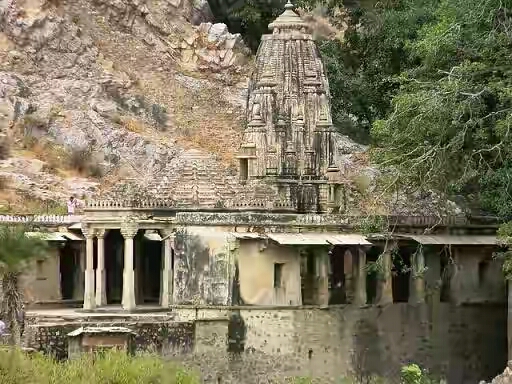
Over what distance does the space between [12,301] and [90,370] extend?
17.0 feet

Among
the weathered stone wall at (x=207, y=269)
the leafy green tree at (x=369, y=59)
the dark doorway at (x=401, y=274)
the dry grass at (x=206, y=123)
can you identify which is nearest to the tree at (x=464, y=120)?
the dark doorway at (x=401, y=274)

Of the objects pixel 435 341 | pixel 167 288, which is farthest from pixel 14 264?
pixel 435 341

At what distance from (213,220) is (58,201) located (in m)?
15.2

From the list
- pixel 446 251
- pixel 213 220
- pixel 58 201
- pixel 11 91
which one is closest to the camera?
pixel 213 220

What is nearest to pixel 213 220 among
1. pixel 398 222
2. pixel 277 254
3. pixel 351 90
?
pixel 277 254

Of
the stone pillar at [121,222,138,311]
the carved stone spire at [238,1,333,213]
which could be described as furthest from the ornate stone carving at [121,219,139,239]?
the carved stone spire at [238,1,333,213]

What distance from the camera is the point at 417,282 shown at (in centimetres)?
4975

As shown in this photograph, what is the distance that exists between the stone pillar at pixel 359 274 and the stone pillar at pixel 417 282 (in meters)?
1.29

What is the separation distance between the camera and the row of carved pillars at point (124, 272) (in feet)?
158

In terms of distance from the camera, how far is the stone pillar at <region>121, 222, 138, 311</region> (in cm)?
4809

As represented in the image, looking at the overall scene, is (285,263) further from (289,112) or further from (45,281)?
(45,281)

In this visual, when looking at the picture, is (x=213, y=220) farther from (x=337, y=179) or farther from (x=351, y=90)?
(x=351, y=90)

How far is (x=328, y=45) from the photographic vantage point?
2734 inches

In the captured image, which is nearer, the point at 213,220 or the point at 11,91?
the point at 213,220
